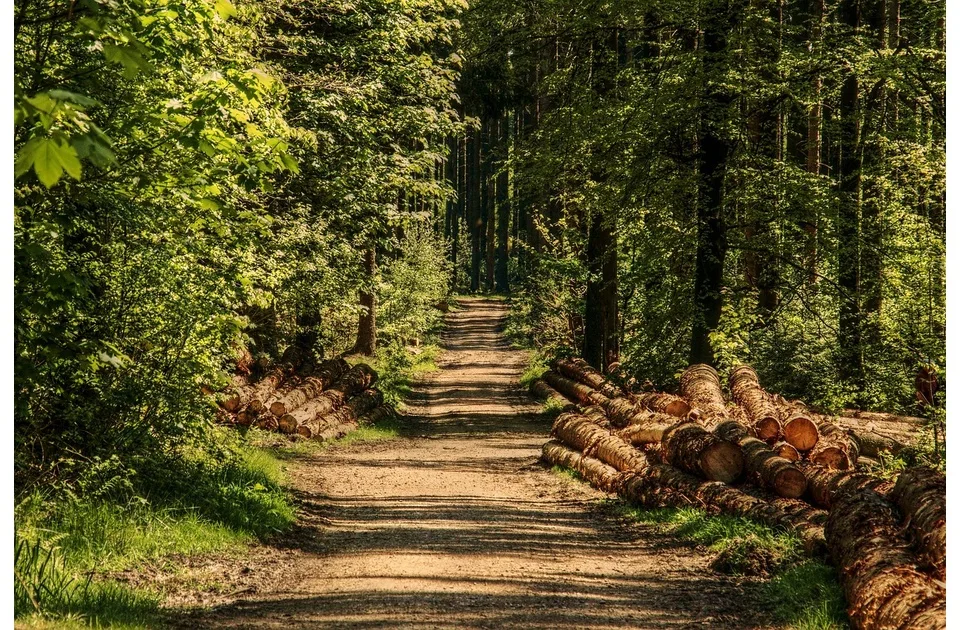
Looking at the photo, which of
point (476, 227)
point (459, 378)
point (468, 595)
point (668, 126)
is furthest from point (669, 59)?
point (476, 227)

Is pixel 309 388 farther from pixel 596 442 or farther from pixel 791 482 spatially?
pixel 791 482

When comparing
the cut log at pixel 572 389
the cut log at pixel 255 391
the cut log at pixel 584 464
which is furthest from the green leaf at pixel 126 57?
the cut log at pixel 572 389

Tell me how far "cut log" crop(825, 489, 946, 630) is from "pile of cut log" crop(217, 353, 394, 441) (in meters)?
9.95

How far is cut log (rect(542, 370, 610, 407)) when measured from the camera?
17491 millimetres

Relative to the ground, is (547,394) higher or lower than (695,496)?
lower

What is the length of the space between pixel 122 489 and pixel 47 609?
2.86 meters

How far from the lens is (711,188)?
14648mm

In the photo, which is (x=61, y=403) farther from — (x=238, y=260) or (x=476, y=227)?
(x=476, y=227)

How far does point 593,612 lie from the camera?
6.53 meters

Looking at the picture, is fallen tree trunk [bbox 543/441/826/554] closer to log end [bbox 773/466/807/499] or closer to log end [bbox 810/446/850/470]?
log end [bbox 773/466/807/499]

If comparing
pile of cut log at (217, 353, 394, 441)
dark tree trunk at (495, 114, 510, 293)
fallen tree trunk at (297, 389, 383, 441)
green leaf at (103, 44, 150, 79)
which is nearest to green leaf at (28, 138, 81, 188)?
green leaf at (103, 44, 150, 79)

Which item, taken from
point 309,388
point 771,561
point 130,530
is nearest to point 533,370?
point 309,388

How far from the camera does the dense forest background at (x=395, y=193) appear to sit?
22.1 ft

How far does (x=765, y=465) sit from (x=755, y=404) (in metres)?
2.65
